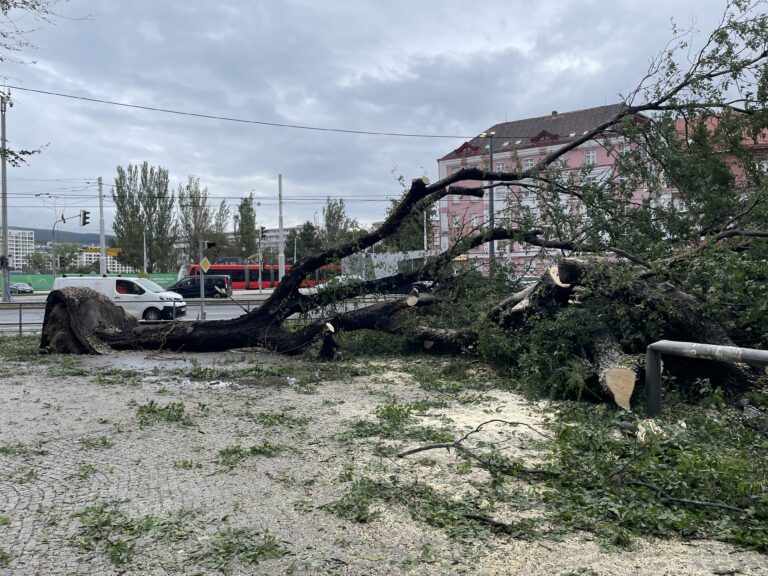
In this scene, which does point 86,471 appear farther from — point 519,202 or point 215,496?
point 519,202

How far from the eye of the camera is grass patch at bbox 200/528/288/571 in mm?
3061

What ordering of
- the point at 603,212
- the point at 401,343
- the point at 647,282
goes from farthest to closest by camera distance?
the point at 401,343 < the point at 603,212 < the point at 647,282

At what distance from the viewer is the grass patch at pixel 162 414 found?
238 inches

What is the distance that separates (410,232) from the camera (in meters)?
11.5

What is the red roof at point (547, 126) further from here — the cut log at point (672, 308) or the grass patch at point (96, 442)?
the grass patch at point (96, 442)

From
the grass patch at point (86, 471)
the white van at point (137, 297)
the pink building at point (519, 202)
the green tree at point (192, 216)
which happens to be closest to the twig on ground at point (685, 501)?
the grass patch at point (86, 471)

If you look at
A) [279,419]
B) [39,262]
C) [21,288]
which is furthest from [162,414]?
[39,262]

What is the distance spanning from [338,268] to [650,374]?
6.93m

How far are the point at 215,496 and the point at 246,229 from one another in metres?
57.7

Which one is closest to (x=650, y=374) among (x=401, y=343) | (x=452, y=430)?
(x=452, y=430)

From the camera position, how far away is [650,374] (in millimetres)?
5461

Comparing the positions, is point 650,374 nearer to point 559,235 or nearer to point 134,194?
point 559,235

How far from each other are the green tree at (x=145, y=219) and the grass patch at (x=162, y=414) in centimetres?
5360

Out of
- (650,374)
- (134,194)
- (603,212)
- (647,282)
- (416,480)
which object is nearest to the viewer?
(416,480)
